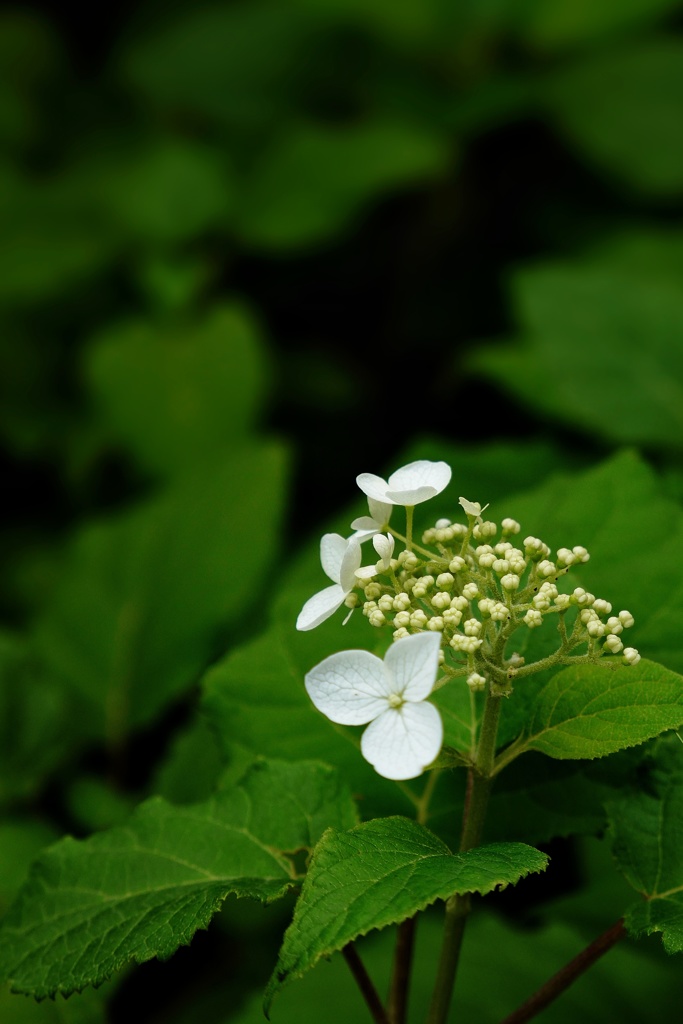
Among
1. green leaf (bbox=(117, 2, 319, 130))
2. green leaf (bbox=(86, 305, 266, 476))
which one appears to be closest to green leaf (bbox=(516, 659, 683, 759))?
green leaf (bbox=(86, 305, 266, 476))

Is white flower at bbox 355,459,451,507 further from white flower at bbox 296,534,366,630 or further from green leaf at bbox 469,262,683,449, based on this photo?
green leaf at bbox 469,262,683,449

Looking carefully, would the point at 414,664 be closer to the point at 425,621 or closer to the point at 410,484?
the point at 425,621

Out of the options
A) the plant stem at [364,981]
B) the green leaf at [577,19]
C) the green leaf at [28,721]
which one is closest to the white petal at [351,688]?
the plant stem at [364,981]

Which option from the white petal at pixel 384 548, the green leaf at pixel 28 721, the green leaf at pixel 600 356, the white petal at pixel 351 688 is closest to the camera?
the white petal at pixel 351 688

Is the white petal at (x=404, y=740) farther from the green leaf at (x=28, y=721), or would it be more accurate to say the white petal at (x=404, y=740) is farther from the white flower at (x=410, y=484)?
the green leaf at (x=28, y=721)

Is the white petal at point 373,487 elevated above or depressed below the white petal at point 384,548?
above

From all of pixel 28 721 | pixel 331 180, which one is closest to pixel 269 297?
pixel 331 180
